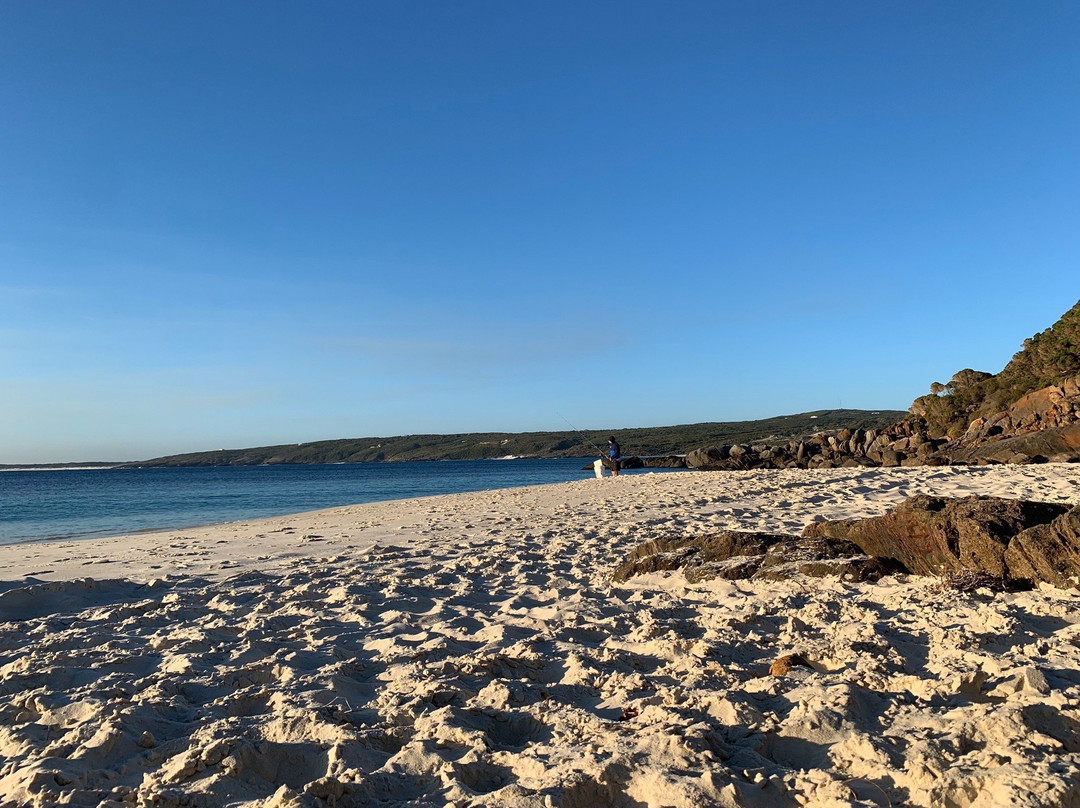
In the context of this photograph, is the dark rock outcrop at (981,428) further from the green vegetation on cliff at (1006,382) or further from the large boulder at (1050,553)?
the large boulder at (1050,553)

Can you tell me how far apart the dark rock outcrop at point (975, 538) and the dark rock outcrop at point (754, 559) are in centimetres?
21

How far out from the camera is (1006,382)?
111ft

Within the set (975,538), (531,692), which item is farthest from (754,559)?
(531,692)

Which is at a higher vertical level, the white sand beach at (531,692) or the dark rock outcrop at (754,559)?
the dark rock outcrop at (754,559)

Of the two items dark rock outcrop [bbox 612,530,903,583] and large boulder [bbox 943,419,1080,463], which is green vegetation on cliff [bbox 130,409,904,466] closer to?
large boulder [bbox 943,419,1080,463]

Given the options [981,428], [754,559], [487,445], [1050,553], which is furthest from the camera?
[487,445]

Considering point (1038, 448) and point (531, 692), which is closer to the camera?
point (531, 692)

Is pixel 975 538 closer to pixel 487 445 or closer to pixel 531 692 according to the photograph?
pixel 531 692

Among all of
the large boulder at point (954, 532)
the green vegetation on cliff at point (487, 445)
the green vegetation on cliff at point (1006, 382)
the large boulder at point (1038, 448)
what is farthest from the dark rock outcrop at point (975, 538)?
the green vegetation on cliff at point (487, 445)

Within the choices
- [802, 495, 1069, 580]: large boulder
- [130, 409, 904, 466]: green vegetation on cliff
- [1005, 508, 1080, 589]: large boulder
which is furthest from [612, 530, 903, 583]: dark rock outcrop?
[130, 409, 904, 466]: green vegetation on cliff

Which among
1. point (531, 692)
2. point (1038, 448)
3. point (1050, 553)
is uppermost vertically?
point (1038, 448)

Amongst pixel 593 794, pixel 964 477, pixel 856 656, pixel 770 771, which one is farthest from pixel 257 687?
pixel 964 477

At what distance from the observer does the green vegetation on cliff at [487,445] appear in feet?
354

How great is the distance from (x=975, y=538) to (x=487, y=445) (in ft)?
399
